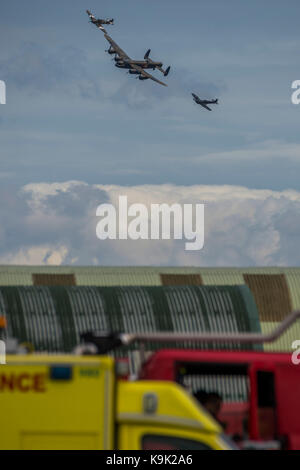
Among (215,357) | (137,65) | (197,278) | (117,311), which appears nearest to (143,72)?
(137,65)

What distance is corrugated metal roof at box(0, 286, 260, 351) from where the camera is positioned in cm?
5225

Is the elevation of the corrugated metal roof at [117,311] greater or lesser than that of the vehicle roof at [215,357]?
greater

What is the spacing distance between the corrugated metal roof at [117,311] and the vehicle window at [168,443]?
4005cm

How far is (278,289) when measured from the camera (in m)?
83.1

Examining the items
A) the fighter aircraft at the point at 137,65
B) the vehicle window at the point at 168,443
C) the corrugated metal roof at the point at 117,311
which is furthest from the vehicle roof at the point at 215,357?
the fighter aircraft at the point at 137,65

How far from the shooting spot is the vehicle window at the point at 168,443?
11125 mm

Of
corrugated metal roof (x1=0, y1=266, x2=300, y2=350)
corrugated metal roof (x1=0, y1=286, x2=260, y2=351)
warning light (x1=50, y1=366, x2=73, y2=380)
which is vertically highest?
corrugated metal roof (x1=0, y1=266, x2=300, y2=350)

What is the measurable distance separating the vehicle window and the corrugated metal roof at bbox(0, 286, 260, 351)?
40.0m

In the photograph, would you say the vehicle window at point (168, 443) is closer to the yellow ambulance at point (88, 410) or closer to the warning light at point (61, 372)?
the yellow ambulance at point (88, 410)

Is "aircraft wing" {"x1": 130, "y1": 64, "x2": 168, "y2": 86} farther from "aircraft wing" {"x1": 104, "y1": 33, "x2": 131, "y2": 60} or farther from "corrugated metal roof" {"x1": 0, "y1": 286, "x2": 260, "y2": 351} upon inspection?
"corrugated metal roof" {"x1": 0, "y1": 286, "x2": 260, "y2": 351}

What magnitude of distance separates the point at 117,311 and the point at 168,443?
44246 mm

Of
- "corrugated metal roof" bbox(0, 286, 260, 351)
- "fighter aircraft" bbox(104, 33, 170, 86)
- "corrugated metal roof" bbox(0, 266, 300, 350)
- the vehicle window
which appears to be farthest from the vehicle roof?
"fighter aircraft" bbox(104, 33, 170, 86)
